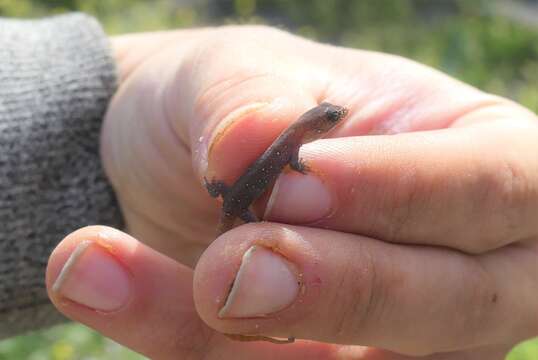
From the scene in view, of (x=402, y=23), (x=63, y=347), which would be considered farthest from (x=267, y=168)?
(x=402, y=23)

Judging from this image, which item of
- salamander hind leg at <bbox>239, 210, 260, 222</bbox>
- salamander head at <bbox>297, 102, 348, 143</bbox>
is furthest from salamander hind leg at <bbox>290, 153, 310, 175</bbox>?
salamander hind leg at <bbox>239, 210, 260, 222</bbox>

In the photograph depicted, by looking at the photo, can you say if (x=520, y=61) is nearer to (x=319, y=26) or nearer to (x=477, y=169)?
(x=319, y=26)

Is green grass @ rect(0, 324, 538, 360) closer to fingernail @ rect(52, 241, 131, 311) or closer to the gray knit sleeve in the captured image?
the gray knit sleeve

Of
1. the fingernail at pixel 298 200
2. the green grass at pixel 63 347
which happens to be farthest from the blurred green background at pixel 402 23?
the fingernail at pixel 298 200

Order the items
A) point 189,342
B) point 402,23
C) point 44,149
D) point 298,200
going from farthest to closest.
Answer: point 402,23 < point 44,149 < point 189,342 < point 298,200

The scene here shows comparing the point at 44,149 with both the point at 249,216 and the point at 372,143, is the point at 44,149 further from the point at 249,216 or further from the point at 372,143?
the point at 372,143

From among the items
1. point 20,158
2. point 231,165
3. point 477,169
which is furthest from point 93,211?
point 477,169

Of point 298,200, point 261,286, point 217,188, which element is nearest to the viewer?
point 261,286
